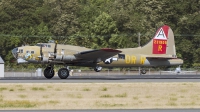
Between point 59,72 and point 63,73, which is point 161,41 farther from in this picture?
point 59,72

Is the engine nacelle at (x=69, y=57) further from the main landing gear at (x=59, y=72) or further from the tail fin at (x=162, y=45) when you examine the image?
the tail fin at (x=162, y=45)

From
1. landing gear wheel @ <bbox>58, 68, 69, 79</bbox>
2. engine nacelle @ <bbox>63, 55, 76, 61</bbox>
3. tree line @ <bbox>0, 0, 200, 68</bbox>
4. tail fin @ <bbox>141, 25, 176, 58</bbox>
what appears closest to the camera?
engine nacelle @ <bbox>63, 55, 76, 61</bbox>

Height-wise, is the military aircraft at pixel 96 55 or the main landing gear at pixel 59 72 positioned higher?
the military aircraft at pixel 96 55

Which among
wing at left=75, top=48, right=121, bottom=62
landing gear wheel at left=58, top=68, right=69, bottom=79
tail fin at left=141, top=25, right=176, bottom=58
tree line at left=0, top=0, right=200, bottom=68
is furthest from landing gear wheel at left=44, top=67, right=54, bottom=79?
tree line at left=0, top=0, right=200, bottom=68

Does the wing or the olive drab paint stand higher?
the olive drab paint

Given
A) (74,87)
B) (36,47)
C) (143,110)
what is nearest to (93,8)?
(36,47)

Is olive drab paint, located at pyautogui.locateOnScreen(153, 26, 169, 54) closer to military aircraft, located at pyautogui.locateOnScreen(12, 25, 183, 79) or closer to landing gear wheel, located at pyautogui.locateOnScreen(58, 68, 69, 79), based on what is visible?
military aircraft, located at pyautogui.locateOnScreen(12, 25, 183, 79)

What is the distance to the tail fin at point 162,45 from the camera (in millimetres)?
51812

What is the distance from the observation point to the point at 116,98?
33.2 meters

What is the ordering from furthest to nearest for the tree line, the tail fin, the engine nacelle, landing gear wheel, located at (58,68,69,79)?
the tree line
the tail fin
landing gear wheel, located at (58,68,69,79)
the engine nacelle

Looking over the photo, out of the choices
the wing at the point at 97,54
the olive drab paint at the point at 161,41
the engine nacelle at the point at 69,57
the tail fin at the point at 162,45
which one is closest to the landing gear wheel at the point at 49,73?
the engine nacelle at the point at 69,57

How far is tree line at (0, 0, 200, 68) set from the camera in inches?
3541

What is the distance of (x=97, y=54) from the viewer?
155 ft

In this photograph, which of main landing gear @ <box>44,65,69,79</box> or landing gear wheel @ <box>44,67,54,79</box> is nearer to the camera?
main landing gear @ <box>44,65,69,79</box>
